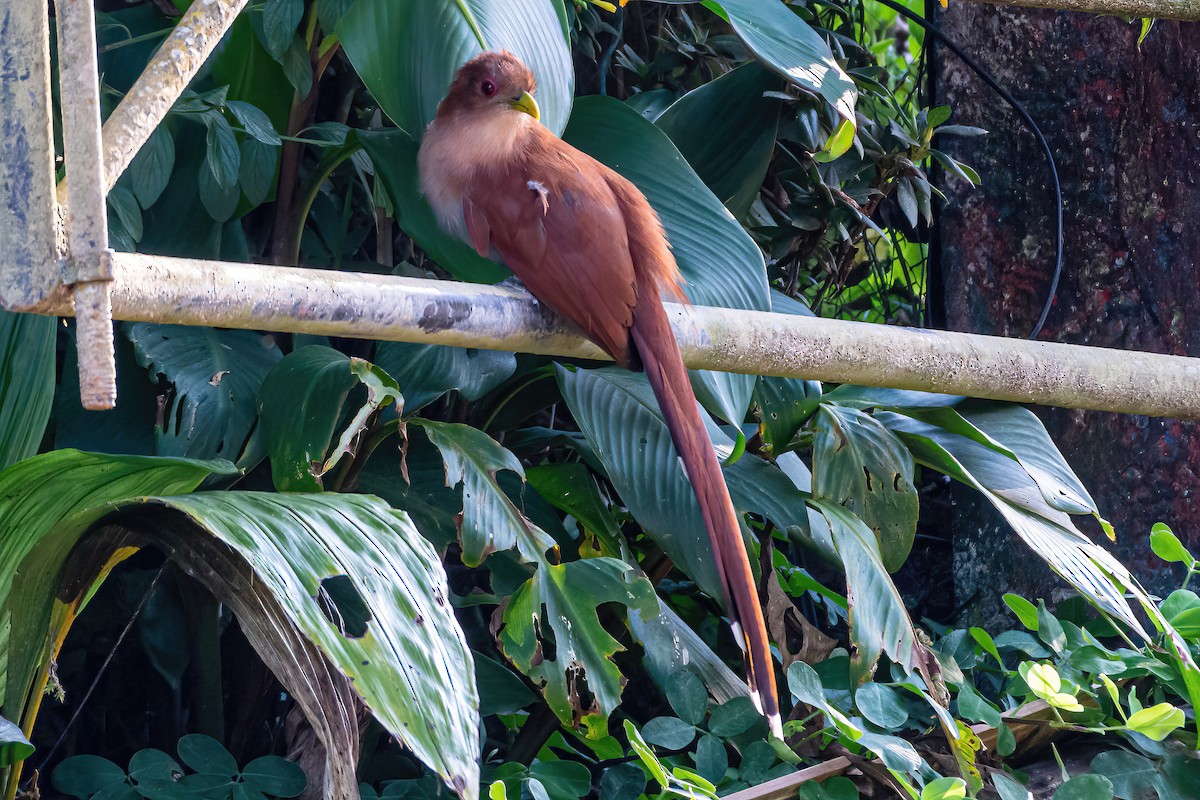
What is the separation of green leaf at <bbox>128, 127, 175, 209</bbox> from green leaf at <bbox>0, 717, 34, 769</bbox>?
89cm

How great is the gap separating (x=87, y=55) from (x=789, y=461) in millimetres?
1511

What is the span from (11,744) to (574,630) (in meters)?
0.71

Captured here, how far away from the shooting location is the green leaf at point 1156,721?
1409 mm

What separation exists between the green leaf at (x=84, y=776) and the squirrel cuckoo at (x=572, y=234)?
0.90 m

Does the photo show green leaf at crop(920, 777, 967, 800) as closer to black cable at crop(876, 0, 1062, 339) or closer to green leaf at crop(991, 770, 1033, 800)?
green leaf at crop(991, 770, 1033, 800)

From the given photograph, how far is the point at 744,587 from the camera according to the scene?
1.28 meters

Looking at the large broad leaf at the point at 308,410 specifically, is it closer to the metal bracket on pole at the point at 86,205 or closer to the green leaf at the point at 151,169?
the green leaf at the point at 151,169

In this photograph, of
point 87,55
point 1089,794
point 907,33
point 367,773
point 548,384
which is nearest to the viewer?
point 87,55

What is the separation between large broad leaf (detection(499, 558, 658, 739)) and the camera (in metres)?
1.50

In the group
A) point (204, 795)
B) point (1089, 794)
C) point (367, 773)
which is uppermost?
point (1089, 794)

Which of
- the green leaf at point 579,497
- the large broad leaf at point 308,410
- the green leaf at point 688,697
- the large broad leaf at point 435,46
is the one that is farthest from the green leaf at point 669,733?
the large broad leaf at point 435,46

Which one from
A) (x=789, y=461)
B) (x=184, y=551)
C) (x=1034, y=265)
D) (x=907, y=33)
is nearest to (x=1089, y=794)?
(x=789, y=461)

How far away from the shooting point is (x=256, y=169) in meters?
1.78

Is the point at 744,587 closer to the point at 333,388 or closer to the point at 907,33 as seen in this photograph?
the point at 333,388
